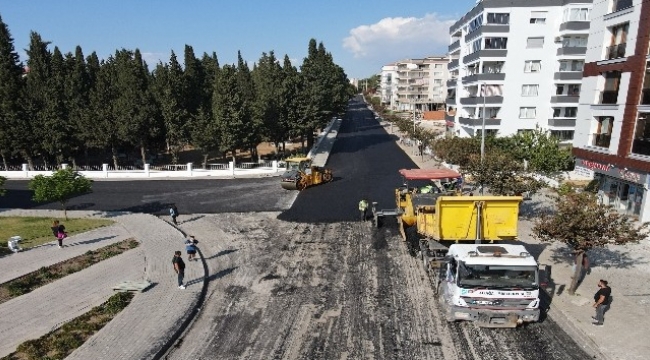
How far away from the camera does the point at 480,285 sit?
11.9 m

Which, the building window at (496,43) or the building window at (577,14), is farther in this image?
the building window at (496,43)

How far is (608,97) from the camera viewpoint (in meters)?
23.5

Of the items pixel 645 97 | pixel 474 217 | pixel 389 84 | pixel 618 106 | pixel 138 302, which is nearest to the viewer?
pixel 138 302

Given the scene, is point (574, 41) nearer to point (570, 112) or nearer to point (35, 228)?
point (570, 112)

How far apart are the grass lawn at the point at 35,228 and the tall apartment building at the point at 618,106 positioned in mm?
30094

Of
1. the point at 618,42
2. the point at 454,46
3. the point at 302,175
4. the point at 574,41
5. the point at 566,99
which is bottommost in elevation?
the point at 302,175

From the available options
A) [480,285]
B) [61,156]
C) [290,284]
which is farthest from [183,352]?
[61,156]

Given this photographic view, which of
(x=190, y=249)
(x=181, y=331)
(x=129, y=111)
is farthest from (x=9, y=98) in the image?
(x=181, y=331)

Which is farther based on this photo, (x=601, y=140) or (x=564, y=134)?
(x=564, y=134)

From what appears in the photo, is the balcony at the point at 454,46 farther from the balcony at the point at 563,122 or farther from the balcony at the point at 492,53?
the balcony at the point at 563,122

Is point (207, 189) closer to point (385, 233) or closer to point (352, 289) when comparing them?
point (385, 233)

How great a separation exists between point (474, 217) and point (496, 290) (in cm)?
427

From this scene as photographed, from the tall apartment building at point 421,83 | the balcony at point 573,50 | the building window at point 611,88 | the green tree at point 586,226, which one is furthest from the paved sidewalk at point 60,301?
the tall apartment building at point 421,83

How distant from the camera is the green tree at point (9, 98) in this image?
42.1 metres
